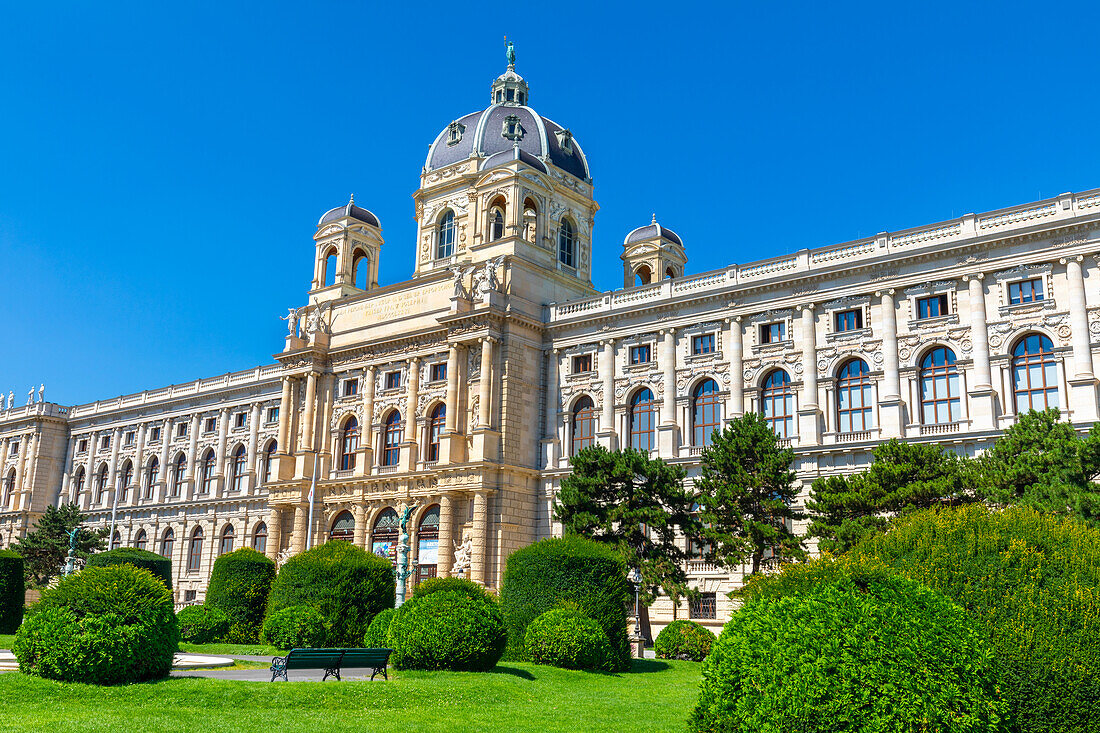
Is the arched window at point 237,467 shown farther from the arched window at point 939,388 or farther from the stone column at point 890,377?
the arched window at point 939,388

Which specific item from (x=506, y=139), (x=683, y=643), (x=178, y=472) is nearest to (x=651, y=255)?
(x=506, y=139)

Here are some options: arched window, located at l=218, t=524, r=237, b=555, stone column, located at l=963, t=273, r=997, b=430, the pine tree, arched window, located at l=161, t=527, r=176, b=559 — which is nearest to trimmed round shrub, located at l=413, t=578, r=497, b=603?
the pine tree

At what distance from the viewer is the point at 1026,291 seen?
38938 millimetres

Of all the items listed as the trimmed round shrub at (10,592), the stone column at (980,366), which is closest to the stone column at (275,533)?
the trimmed round shrub at (10,592)

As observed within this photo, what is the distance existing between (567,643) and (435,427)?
2849 centimetres

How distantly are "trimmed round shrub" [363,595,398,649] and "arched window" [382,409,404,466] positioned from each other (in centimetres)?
2888

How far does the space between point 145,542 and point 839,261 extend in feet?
191

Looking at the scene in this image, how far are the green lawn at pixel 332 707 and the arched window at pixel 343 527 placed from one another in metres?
34.4

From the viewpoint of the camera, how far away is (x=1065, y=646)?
15.4 meters

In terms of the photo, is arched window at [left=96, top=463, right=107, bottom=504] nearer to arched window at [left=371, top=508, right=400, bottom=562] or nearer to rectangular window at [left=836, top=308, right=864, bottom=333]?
arched window at [left=371, top=508, right=400, bottom=562]

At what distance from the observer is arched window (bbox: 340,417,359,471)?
2330 inches

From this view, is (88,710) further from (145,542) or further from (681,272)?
(145,542)

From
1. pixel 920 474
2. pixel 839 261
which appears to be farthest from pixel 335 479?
pixel 920 474

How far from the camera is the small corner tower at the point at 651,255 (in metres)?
65.4
